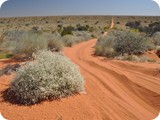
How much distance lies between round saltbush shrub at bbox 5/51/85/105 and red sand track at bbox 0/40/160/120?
17cm

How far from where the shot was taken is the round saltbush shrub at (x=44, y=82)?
221 inches

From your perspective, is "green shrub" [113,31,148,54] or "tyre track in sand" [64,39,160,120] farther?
"green shrub" [113,31,148,54]

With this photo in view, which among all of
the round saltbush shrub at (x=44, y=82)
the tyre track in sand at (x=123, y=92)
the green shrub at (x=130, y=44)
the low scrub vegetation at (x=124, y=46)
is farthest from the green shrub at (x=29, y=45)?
the round saltbush shrub at (x=44, y=82)

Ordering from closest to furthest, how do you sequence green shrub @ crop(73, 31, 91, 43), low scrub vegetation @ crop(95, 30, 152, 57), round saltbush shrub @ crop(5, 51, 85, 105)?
round saltbush shrub @ crop(5, 51, 85, 105)
low scrub vegetation @ crop(95, 30, 152, 57)
green shrub @ crop(73, 31, 91, 43)

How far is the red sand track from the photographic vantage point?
5156 mm

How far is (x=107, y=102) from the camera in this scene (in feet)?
18.8

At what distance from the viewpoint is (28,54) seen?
33.1 feet

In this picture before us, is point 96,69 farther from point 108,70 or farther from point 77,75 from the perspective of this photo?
point 77,75

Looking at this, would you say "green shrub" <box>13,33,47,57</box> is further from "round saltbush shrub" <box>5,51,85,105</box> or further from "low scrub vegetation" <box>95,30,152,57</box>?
"round saltbush shrub" <box>5,51,85,105</box>

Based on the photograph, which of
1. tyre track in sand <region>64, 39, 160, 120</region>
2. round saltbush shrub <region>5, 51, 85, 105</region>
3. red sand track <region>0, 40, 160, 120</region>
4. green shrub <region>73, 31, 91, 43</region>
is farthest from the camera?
green shrub <region>73, 31, 91, 43</region>

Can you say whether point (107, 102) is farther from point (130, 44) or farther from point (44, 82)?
point (130, 44)

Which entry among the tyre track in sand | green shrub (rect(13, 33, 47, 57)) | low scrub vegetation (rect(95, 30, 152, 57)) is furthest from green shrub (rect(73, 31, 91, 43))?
the tyre track in sand

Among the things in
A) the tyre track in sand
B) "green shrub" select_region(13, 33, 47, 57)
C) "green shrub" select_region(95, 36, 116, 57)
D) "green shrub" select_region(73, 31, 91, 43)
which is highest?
"green shrub" select_region(13, 33, 47, 57)

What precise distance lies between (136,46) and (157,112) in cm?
684
